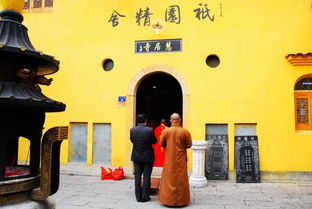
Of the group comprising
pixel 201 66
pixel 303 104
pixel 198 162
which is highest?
pixel 201 66

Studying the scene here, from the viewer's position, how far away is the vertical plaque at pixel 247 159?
23.3 feet

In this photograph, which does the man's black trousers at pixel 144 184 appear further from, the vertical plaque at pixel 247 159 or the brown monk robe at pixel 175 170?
the vertical plaque at pixel 247 159

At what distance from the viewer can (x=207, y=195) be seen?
19.6ft

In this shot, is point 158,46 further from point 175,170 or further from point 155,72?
point 175,170

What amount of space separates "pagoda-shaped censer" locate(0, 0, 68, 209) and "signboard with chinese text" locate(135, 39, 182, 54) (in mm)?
5121

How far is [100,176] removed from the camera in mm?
7848

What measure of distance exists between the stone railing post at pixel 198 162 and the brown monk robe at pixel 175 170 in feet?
5.29

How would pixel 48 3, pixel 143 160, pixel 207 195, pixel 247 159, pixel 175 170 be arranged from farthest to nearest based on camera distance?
pixel 48 3 → pixel 247 159 → pixel 207 195 → pixel 143 160 → pixel 175 170

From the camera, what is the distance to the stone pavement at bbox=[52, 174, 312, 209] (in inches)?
206

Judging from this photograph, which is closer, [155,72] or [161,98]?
[155,72]

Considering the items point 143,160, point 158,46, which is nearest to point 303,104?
point 158,46

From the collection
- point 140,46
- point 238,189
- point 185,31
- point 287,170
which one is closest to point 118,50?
point 140,46

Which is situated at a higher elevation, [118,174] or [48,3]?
[48,3]

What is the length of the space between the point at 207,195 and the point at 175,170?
4.12 feet
